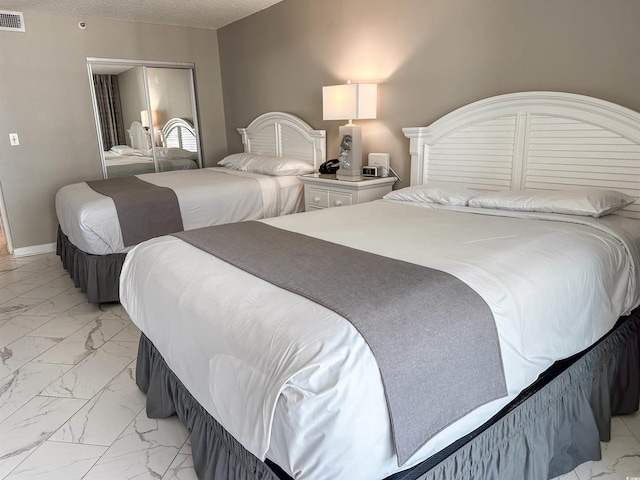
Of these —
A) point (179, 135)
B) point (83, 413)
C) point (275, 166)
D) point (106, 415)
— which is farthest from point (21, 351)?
point (179, 135)

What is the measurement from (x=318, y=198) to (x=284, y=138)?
A: 1.18 metres


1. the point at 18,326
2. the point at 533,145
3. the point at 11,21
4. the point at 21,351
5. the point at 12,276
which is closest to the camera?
the point at 533,145

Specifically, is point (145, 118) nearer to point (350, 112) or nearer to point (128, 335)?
point (350, 112)

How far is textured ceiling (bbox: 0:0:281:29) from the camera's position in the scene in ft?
13.4

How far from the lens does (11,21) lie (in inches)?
166

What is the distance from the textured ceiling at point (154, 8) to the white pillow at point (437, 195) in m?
2.70

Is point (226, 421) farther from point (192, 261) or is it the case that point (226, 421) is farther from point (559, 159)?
point (559, 159)

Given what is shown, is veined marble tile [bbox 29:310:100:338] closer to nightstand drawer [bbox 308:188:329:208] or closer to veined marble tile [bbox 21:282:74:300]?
veined marble tile [bbox 21:282:74:300]

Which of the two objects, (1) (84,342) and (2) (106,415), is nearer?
(2) (106,415)

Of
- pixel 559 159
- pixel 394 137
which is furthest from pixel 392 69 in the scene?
pixel 559 159

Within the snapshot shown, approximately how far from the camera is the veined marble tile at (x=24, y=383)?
217 cm

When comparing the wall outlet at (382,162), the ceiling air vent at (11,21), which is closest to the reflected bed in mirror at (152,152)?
the ceiling air vent at (11,21)

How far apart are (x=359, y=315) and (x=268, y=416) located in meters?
0.33

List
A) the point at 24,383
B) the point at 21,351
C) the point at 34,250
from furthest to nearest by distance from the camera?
1. the point at 34,250
2. the point at 21,351
3. the point at 24,383
